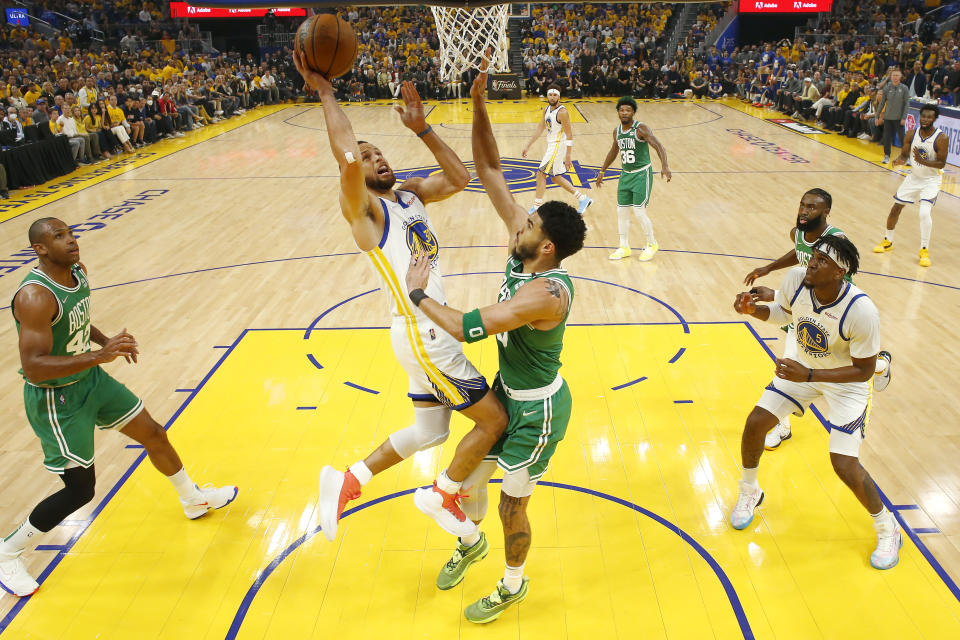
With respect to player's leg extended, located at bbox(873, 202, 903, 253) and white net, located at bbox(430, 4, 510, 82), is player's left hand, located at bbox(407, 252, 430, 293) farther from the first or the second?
white net, located at bbox(430, 4, 510, 82)

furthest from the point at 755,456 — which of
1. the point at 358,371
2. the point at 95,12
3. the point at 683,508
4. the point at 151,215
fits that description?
the point at 95,12

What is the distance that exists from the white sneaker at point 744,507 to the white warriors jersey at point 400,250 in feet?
6.97

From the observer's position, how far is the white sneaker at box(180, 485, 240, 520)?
4.36m

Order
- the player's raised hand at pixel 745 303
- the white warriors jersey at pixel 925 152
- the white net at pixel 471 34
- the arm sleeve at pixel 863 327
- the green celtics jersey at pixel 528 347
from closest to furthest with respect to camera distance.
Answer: the green celtics jersey at pixel 528 347, the arm sleeve at pixel 863 327, the player's raised hand at pixel 745 303, the white warriors jersey at pixel 925 152, the white net at pixel 471 34

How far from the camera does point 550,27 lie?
26.5m

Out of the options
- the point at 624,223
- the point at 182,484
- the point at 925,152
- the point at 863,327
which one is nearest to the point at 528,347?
the point at 863,327

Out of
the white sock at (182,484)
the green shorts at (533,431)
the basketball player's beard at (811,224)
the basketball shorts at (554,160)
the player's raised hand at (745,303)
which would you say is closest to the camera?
the green shorts at (533,431)

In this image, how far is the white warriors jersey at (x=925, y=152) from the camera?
8078mm

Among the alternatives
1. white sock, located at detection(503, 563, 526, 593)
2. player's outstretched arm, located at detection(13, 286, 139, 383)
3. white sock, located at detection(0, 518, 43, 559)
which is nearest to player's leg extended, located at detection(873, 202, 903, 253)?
white sock, located at detection(503, 563, 526, 593)

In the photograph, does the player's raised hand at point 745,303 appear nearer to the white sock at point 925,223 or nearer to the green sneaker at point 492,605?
the green sneaker at point 492,605

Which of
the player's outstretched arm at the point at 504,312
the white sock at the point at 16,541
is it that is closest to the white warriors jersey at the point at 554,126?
the player's outstretched arm at the point at 504,312

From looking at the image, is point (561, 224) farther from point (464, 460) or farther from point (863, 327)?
point (863, 327)

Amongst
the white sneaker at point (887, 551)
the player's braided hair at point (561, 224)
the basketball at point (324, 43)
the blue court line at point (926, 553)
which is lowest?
the blue court line at point (926, 553)

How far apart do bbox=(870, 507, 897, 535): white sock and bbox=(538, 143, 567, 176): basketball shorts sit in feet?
22.9
